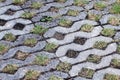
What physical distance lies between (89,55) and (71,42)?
365mm

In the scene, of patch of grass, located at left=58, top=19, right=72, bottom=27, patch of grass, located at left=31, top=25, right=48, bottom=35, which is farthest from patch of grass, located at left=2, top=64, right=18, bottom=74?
patch of grass, located at left=58, top=19, right=72, bottom=27

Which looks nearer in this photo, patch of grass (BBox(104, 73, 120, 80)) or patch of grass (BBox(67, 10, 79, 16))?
patch of grass (BBox(104, 73, 120, 80))

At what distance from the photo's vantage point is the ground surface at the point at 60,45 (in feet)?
13.1

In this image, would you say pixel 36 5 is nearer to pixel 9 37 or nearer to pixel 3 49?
pixel 9 37

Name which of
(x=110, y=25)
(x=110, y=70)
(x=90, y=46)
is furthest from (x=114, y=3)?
(x=110, y=70)

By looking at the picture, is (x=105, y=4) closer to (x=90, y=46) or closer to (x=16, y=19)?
(x=90, y=46)

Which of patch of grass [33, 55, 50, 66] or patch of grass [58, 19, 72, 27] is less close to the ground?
patch of grass [58, 19, 72, 27]

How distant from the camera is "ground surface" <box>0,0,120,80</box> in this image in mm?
3996

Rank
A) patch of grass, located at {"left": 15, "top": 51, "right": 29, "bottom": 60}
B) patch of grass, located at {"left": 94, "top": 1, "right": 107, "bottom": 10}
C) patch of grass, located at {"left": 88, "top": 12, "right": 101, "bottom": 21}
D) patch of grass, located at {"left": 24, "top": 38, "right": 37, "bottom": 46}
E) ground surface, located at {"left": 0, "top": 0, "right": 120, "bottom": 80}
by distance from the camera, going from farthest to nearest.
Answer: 1. patch of grass, located at {"left": 94, "top": 1, "right": 107, "bottom": 10}
2. patch of grass, located at {"left": 88, "top": 12, "right": 101, "bottom": 21}
3. patch of grass, located at {"left": 24, "top": 38, "right": 37, "bottom": 46}
4. patch of grass, located at {"left": 15, "top": 51, "right": 29, "bottom": 60}
5. ground surface, located at {"left": 0, "top": 0, "right": 120, "bottom": 80}

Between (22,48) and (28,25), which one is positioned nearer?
(22,48)

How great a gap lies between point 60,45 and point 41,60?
40 centimetres

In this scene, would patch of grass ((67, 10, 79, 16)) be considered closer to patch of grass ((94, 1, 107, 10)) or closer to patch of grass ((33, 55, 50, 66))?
patch of grass ((94, 1, 107, 10))

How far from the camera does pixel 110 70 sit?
157 inches

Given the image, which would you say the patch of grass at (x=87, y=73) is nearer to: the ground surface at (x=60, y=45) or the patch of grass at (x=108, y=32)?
the ground surface at (x=60, y=45)
